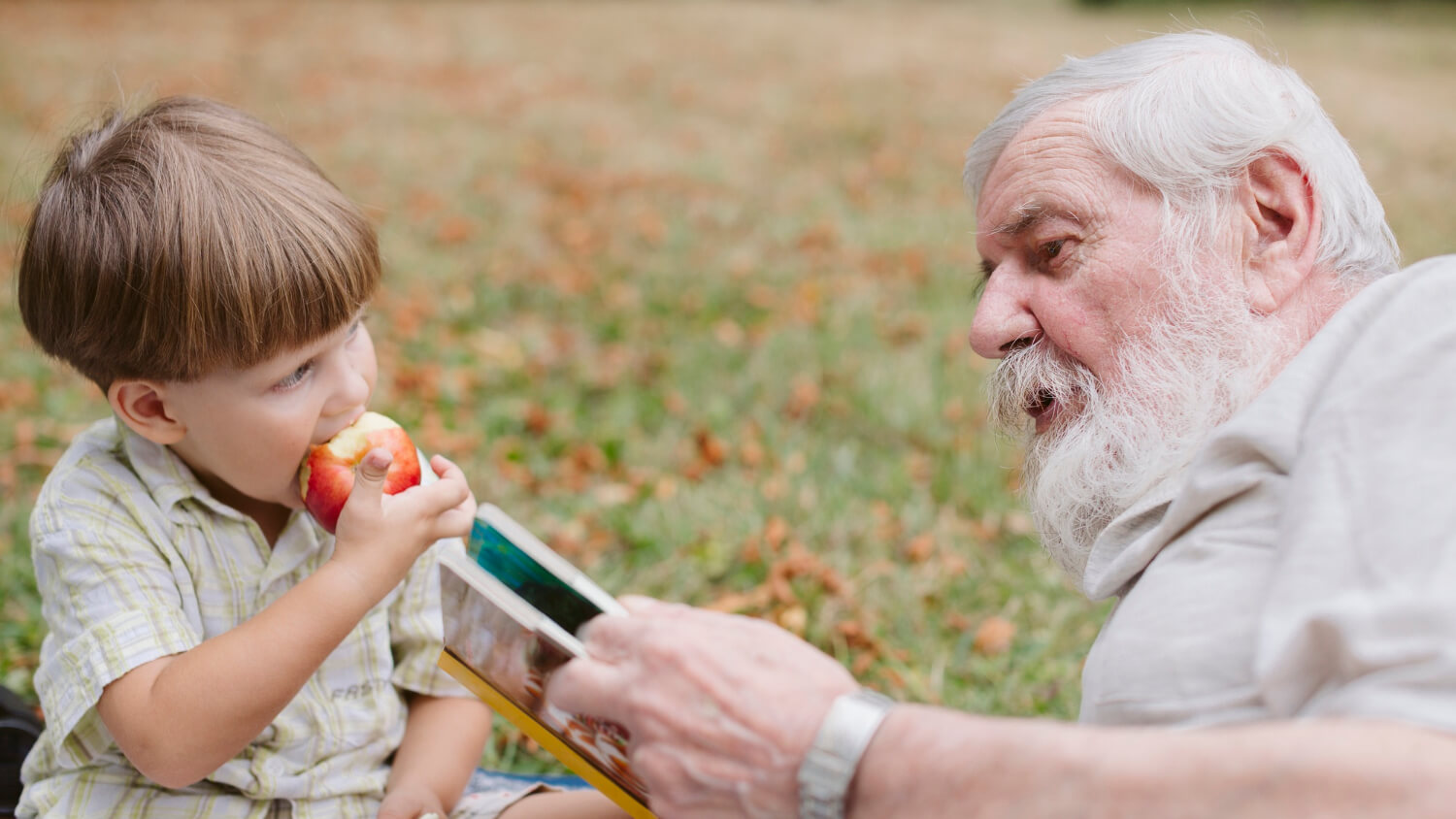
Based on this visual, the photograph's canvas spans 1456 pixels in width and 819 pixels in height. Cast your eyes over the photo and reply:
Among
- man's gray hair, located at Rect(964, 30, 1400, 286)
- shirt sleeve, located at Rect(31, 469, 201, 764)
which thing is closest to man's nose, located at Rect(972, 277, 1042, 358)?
man's gray hair, located at Rect(964, 30, 1400, 286)

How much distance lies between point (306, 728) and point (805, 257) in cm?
555

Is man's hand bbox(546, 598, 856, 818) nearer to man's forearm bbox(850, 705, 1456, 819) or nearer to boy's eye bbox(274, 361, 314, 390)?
man's forearm bbox(850, 705, 1456, 819)

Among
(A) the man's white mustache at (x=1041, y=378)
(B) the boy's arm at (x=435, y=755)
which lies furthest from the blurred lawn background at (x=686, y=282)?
(A) the man's white mustache at (x=1041, y=378)

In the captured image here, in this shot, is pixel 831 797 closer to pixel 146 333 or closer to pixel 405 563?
pixel 405 563

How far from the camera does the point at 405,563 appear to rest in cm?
186

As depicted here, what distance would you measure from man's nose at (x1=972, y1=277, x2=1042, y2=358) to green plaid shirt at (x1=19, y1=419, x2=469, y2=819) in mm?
995

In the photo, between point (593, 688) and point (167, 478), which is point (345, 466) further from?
point (593, 688)

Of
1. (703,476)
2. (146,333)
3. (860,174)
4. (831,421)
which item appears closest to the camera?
(146,333)

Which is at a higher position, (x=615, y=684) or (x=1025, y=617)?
(x=615, y=684)

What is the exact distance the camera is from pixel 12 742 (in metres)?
2.30

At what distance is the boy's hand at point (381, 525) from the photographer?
5.90 feet

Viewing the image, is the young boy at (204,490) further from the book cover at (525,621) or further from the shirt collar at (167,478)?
the book cover at (525,621)

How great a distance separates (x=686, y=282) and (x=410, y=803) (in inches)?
185

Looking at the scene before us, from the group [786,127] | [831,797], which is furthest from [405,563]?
[786,127]
